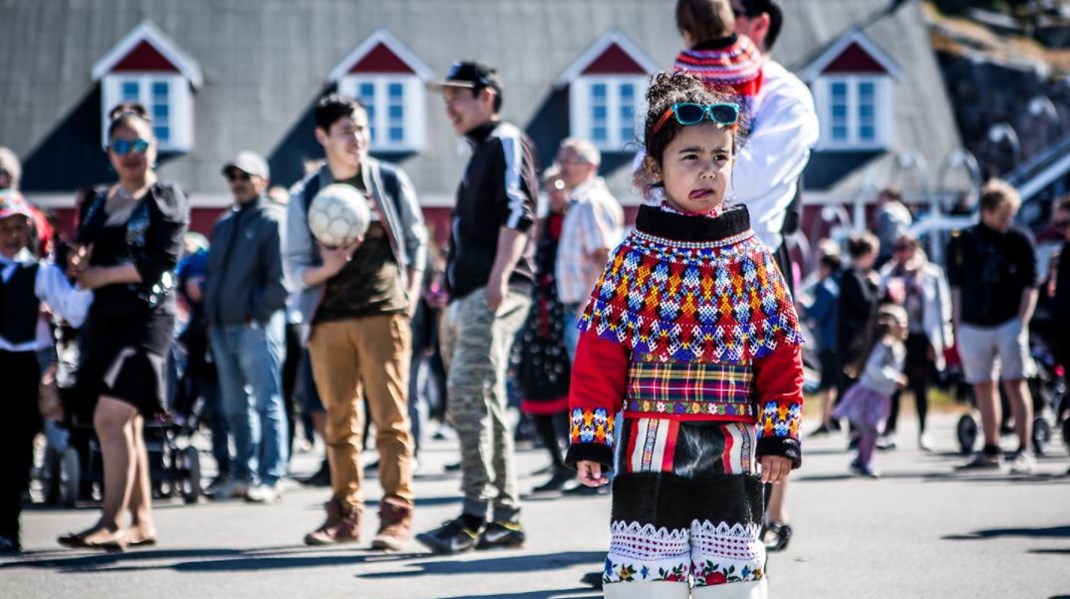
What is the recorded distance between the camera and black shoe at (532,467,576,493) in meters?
11.0

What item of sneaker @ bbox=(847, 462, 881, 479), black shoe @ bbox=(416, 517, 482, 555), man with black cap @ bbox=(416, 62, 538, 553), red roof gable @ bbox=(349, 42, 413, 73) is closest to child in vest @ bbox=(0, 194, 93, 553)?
man with black cap @ bbox=(416, 62, 538, 553)

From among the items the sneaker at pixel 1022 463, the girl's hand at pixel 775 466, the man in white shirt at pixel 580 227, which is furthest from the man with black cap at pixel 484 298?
the sneaker at pixel 1022 463

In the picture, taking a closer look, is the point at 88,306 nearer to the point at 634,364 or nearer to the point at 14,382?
the point at 14,382

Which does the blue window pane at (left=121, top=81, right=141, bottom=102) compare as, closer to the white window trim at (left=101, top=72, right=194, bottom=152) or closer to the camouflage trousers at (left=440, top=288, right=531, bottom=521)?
the white window trim at (left=101, top=72, right=194, bottom=152)

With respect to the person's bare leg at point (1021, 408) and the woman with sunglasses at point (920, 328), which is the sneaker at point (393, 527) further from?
the woman with sunglasses at point (920, 328)

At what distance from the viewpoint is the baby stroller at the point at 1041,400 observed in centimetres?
1359

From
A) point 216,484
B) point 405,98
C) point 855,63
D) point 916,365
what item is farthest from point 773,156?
point 855,63

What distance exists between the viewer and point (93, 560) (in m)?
7.73

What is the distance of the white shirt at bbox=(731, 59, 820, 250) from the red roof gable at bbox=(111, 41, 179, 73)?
27891 millimetres

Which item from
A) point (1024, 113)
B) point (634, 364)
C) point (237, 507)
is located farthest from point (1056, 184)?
point (634, 364)

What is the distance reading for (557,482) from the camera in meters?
11.1

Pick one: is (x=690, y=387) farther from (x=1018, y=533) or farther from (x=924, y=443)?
(x=924, y=443)

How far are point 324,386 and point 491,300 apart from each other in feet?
3.37

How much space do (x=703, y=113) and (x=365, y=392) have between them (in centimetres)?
371
